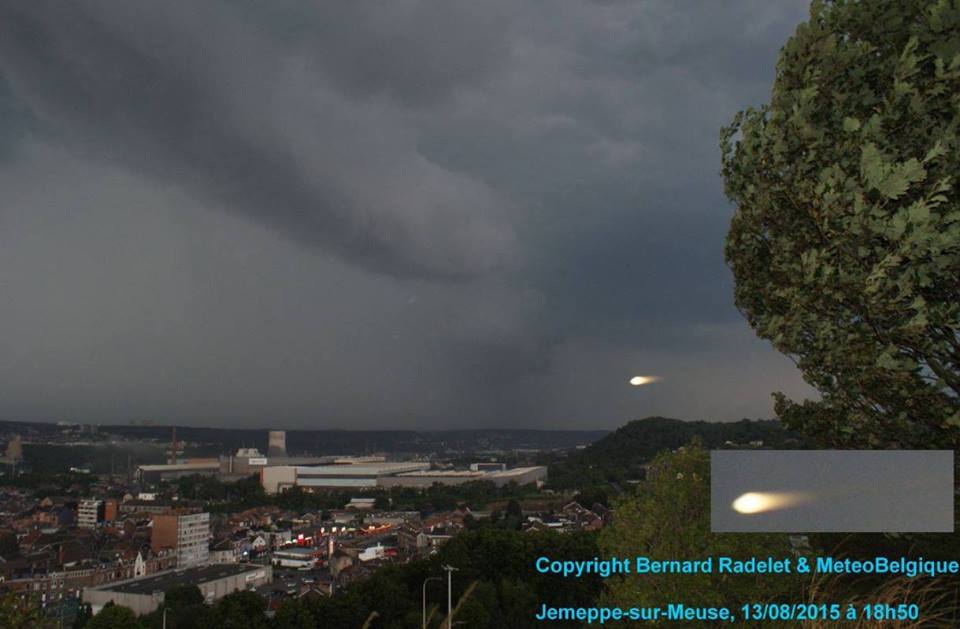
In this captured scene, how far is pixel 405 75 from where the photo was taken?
39.2ft

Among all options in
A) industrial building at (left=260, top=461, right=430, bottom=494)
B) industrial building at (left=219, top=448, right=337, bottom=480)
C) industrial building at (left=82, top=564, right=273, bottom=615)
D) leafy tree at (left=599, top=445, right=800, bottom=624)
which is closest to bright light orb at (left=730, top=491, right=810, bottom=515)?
leafy tree at (left=599, top=445, right=800, bottom=624)

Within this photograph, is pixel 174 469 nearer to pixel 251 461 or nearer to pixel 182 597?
pixel 251 461

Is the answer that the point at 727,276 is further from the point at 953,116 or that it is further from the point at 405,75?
the point at 405,75

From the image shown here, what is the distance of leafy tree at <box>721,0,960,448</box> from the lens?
126 inches

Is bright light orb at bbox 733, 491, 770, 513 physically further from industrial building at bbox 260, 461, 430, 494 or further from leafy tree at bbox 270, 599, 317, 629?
industrial building at bbox 260, 461, 430, 494

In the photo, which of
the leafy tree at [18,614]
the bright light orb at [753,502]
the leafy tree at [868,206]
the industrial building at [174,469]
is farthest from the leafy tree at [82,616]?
the leafy tree at [868,206]

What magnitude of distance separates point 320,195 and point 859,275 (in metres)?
14.7

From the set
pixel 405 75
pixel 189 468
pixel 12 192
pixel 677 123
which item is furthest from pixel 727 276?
pixel 189 468

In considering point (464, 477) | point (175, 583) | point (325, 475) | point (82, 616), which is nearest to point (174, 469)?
point (325, 475)

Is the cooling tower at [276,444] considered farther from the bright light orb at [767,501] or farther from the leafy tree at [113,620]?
the bright light orb at [767,501]

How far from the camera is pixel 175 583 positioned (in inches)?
752

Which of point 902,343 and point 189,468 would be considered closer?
point 902,343

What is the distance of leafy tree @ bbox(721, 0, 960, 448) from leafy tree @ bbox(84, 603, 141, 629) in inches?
565

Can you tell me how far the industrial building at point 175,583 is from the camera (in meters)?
18.0
